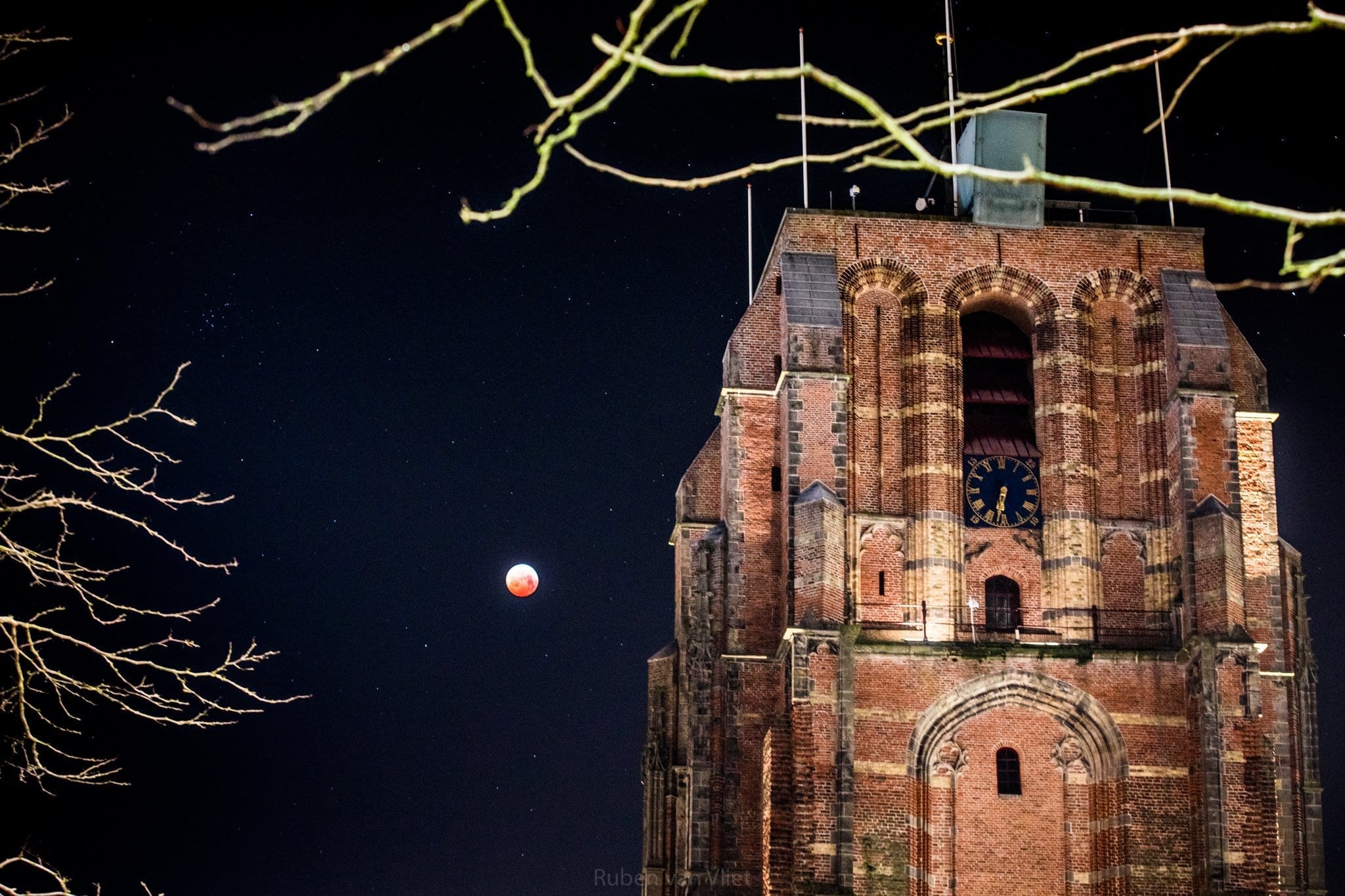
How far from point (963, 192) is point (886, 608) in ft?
29.9

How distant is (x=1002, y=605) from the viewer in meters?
34.3

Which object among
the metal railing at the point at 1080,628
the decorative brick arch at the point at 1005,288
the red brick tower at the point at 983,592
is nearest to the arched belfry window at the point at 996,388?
the red brick tower at the point at 983,592

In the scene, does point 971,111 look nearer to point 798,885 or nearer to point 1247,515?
point 798,885

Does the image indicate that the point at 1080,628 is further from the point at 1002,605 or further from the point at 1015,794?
the point at 1015,794

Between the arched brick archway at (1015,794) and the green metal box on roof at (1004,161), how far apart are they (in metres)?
9.21

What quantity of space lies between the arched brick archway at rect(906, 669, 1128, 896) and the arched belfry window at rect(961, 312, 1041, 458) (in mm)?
5191

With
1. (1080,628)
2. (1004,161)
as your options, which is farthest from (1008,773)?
(1004,161)

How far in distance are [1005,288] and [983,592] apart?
5.87 metres

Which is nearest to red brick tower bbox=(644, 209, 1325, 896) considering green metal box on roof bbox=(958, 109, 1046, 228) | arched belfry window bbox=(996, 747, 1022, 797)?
arched belfry window bbox=(996, 747, 1022, 797)

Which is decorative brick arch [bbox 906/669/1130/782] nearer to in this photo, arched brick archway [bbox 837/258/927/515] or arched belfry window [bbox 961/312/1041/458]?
arched brick archway [bbox 837/258/927/515]

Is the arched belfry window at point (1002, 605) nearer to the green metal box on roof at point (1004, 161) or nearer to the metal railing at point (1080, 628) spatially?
the metal railing at point (1080, 628)

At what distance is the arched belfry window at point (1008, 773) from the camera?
3231 centimetres

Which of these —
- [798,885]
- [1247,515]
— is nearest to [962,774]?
[798,885]

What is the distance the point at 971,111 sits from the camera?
6109 mm
